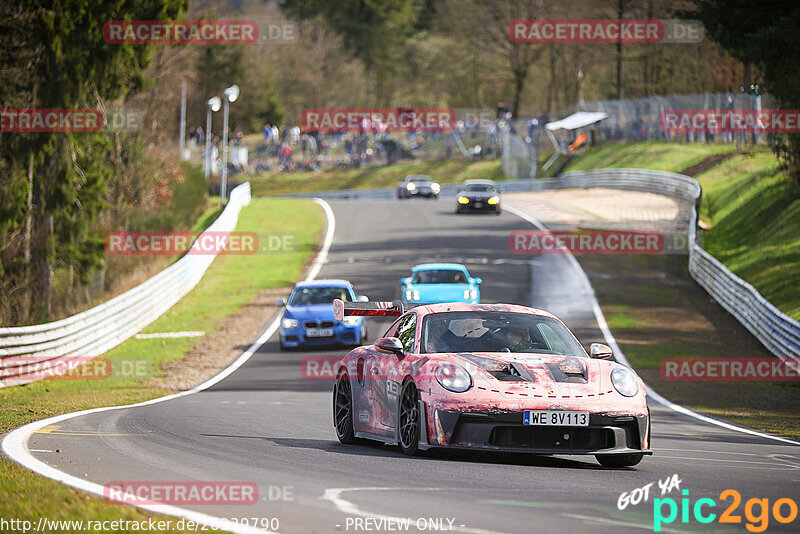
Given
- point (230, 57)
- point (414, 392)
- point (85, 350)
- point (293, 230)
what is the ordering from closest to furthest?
1. point (414, 392)
2. point (85, 350)
3. point (293, 230)
4. point (230, 57)

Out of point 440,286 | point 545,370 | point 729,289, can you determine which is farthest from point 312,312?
point 545,370

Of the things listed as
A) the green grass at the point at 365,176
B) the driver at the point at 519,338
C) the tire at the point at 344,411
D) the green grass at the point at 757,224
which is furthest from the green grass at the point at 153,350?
the green grass at the point at 365,176

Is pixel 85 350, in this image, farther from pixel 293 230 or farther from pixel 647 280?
pixel 293 230

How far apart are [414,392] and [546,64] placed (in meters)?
91.2

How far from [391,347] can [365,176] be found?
262ft

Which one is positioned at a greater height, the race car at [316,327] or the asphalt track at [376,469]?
the race car at [316,327]

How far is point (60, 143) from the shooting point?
39594 millimetres

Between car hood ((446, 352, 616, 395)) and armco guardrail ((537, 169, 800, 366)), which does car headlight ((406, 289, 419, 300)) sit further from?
car hood ((446, 352, 616, 395))

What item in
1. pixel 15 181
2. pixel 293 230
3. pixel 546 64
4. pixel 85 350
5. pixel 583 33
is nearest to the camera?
pixel 85 350

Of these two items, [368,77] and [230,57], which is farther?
[368,77]

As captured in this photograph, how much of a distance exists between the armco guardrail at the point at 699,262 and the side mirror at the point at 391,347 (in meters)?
12.8

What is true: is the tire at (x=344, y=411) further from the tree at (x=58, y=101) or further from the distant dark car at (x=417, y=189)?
the distant dark car at (x=417, y=189)

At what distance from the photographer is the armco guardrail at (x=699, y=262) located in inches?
960

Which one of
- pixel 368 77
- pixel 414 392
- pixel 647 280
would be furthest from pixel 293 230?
pixel 368 77
